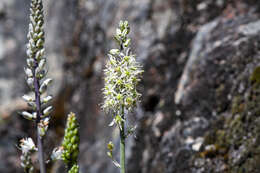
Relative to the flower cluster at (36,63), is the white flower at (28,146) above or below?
below

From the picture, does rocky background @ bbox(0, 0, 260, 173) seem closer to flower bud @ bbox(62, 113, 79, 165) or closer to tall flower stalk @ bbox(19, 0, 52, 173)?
flower bud @ bbox(62, 113, 79, 165)

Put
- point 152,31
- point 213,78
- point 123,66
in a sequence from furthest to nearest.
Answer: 1. point 152,31
2. point 213,78
3. point 123,66

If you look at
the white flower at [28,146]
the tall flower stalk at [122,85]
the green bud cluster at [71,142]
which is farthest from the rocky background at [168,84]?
the white flower at [28,146]

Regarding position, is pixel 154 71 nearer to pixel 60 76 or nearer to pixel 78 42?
pixel 78 42

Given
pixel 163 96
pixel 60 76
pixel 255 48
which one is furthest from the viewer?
pixel 60 76

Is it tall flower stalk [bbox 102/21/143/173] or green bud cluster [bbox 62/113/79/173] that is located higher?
tall flower stalk [bbox 102/21/143/173]

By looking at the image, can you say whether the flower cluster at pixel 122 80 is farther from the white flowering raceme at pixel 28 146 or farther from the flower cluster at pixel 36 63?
the white flowering raceme at pixel 28 146

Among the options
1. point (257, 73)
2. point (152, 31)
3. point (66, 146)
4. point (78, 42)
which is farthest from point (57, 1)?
point (66, 146)

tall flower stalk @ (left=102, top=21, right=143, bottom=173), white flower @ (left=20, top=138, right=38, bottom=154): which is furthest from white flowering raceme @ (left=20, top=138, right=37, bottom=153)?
tall flower stalk @ (left=102, top=21, right=143, bottom=173)

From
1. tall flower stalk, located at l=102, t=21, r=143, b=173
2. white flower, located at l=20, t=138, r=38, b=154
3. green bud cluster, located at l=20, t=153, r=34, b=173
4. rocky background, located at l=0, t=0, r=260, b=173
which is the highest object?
rocky background, located at l=0, t=0, r=260, b=173
